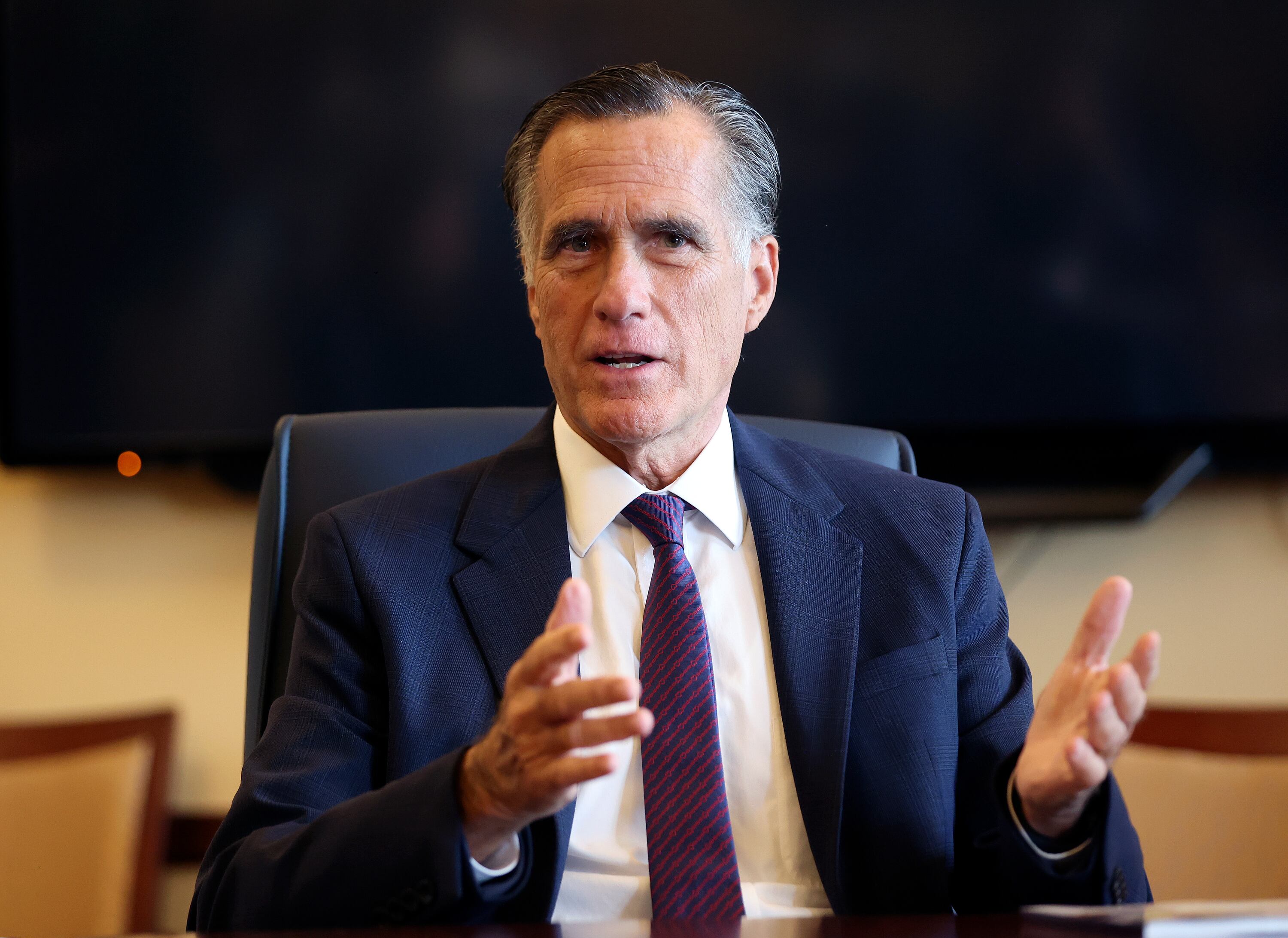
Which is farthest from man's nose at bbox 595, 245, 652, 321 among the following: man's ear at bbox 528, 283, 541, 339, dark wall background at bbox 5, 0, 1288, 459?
dark wall background at bbox 5, 0, 1288, 459

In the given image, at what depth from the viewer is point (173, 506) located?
2270 millimetres

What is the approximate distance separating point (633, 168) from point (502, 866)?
30.4 inches

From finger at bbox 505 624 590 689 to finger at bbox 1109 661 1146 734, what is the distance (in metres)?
0.44

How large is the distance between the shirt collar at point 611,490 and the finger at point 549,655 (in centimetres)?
43

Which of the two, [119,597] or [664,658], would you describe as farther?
[119,597]

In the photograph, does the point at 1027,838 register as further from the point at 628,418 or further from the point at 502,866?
the point at 628,418

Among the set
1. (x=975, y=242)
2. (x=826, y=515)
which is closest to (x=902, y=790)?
(x=826, y=515)

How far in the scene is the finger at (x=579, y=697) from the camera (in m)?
0.83

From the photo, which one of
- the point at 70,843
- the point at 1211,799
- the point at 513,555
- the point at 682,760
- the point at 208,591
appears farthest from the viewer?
the point at 208,591

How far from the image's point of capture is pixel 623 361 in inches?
51.6

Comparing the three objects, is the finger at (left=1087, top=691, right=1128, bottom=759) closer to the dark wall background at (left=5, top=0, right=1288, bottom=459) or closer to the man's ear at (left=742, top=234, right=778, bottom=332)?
the man's ear at (left=742, top=234, right=778, bottom=332)

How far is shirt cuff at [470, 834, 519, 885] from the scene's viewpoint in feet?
3.35

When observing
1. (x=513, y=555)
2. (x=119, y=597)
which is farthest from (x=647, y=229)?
(x=119, y=597)

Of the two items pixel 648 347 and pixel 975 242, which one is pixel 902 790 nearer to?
pixel 648 347
